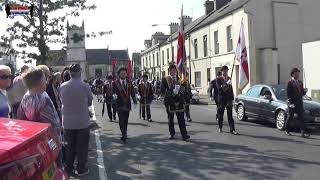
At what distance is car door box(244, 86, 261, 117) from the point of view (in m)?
17.3

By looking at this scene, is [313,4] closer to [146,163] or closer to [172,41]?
[172,41]

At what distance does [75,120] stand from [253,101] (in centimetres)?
958

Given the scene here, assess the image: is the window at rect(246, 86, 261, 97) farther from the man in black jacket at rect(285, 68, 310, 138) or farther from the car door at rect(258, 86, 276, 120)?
the man in black jacket at rect(285, 68, 310, 138)

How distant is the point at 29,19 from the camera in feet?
62.0

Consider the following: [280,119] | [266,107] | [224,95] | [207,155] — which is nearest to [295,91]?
[280,119]

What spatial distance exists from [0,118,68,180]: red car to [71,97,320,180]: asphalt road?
4.63 metres

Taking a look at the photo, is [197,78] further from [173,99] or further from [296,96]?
[173,99]

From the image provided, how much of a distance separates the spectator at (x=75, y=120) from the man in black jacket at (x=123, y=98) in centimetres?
381

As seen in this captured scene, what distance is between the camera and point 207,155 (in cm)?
1085

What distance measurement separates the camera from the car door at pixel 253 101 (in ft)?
56.7

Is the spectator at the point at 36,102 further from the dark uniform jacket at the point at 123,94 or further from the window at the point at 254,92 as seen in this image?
the window at the point at 254,92

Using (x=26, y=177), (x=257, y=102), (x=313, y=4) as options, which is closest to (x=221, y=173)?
(x=26, y=177)

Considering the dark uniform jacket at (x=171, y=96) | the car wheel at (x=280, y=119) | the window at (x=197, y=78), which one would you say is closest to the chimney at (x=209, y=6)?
the window at (x=197, y=78)

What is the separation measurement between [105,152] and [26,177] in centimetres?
828
